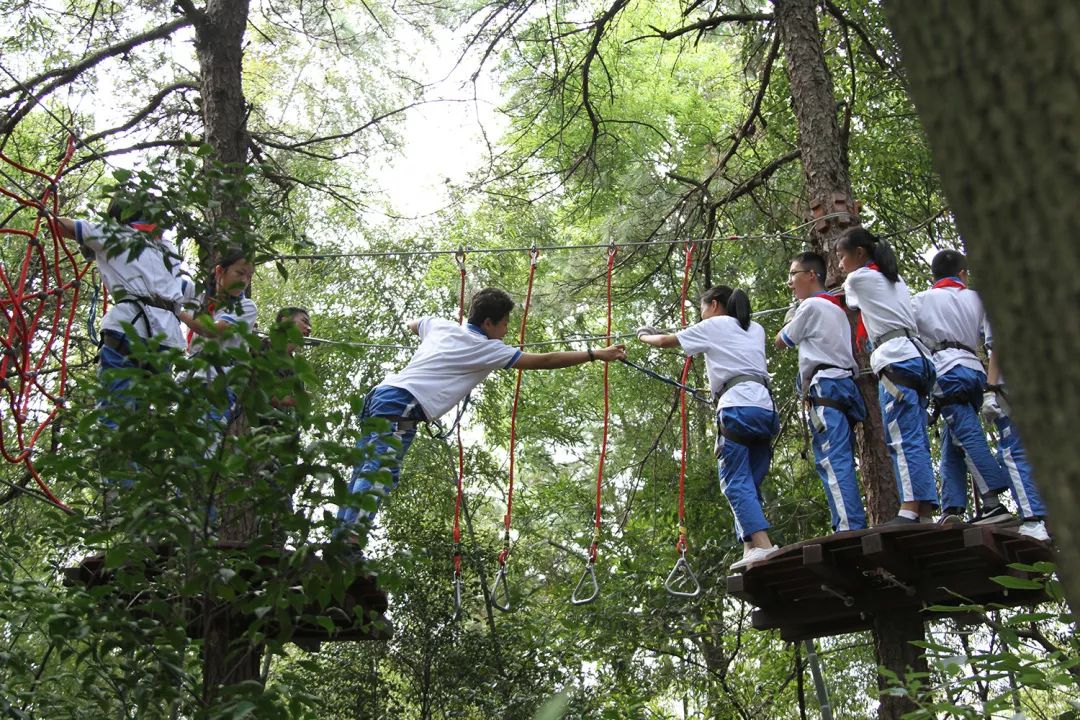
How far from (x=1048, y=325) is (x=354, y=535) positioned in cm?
254

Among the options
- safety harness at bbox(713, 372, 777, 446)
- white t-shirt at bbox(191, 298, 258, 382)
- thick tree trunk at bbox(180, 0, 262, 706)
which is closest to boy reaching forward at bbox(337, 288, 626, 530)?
safety harness at bbox(713, 372, 777, 446)

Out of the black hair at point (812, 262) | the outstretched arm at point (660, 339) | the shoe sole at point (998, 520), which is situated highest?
the black hair at point (812, 262)

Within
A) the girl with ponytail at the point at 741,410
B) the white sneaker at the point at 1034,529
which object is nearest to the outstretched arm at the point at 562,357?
the girl with ponytail at the point at 741,410

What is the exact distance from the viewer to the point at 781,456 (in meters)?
12.4

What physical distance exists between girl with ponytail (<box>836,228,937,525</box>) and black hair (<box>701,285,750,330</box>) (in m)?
A: 0.47

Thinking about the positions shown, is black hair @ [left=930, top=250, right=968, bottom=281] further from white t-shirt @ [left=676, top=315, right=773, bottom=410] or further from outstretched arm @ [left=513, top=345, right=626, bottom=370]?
outstretched arm @ [left=513, top=345, right=626, bottom=370]

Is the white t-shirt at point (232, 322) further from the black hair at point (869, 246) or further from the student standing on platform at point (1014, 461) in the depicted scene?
the student standing on platform at point (1014, 461)

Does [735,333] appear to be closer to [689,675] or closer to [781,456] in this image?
[689,675]

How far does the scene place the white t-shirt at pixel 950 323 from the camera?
17.2 ft

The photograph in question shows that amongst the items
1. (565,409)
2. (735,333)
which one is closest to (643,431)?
(565,409)

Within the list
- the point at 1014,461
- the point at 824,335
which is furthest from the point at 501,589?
the point at 1014,461

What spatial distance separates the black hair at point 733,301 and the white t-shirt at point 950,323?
2.59 ft

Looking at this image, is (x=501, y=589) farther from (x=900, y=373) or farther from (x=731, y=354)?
(x=900, y=373)

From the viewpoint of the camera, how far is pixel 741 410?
5191mm
